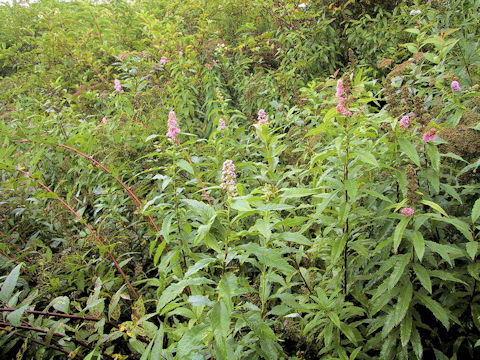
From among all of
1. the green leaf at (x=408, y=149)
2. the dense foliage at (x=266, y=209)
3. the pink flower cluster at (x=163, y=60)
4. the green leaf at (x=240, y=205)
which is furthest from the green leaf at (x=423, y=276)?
the pink flower cluster at (x=163, y=60)

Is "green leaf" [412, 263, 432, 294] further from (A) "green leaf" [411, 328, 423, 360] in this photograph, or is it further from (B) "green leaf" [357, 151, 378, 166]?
(B) "green leaf" [357, 151, 378, 166]

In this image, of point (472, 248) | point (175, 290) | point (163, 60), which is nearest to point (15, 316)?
point (175, 290)

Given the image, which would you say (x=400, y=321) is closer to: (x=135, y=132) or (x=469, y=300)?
(x=469, y=300)

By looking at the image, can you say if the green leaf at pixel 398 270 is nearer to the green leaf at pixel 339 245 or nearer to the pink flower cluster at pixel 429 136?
the green leaf at pixel 339 245

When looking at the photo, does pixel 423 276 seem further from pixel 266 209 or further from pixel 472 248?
pixel 266 209

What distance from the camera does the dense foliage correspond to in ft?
4.90

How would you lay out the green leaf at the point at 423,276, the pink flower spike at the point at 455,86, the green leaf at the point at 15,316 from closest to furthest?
the green leaf at the point at 423,276, the green leaf at the point at 15,316, the pink flower spike at the point at 455,86

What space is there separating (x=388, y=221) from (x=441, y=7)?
71.9 inches

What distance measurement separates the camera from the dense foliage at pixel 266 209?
1.49m

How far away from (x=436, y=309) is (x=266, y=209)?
82 cm

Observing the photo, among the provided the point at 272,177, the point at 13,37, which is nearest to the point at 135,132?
the point at 272,177

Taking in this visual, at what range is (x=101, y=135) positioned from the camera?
3.01 m

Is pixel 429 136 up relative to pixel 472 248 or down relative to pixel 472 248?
up

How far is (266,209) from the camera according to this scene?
132 centimetres
